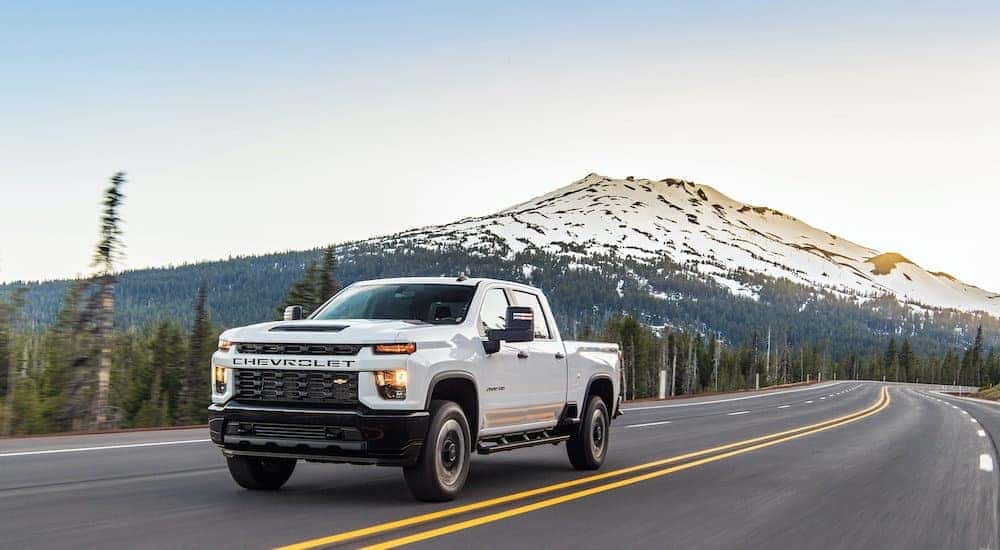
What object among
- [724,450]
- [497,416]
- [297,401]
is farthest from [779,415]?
[297,401]

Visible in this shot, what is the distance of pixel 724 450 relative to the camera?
15641mm

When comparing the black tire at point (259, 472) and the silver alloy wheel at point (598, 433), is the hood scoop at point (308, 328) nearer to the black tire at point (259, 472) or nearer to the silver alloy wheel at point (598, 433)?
the black tire at point (259, 472)

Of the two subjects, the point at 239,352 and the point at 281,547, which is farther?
the point at 239,352

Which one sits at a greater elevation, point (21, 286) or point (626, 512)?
point (21, 286)

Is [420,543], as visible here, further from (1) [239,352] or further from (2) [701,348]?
(2) [701,348]

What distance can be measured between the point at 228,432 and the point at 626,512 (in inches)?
136

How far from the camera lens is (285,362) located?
8500mm

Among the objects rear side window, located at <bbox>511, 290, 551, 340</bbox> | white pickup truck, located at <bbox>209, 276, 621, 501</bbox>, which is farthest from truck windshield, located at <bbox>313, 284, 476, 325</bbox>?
rear side window, located at <bbox>511, 290, 551, 340</bbox>

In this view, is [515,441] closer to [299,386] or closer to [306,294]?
[299,386]

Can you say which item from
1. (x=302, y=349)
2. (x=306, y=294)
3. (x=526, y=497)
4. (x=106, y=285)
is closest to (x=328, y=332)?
(x=302, y=349)

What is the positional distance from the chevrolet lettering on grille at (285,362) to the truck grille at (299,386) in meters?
0.06

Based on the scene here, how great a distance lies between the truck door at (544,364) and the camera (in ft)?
35.1

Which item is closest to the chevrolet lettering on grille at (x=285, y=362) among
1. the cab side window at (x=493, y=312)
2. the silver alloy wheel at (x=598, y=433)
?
the cab side window at (x=493, y=312)

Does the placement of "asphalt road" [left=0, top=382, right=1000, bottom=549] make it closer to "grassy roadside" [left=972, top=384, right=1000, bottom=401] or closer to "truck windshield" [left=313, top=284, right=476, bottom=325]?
"truck windshield" [left=313, top=284, right=476, bottom=325]
